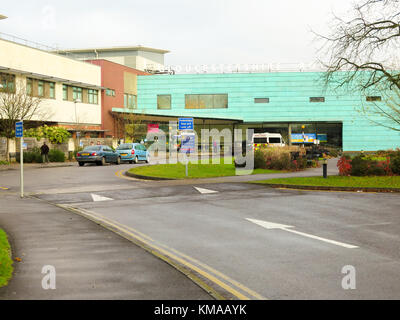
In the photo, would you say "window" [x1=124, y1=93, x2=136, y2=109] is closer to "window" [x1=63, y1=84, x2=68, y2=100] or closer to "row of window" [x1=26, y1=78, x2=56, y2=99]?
"window" [x1=63, y1=84, x2=68, y2=100]

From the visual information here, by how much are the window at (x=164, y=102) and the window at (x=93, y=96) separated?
14.1 metres

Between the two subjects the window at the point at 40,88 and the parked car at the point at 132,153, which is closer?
the parked car at the point at 132,153

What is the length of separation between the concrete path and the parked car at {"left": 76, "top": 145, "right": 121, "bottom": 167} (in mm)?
24907

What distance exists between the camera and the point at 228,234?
9.72m

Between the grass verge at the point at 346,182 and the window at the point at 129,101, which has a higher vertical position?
the window at the point at 129,101

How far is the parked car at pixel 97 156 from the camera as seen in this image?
35.8 metres

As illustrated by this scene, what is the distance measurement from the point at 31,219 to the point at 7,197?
560 centimetres

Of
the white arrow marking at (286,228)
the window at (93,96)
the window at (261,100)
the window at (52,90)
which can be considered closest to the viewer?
the white arrow marking at (286,228)

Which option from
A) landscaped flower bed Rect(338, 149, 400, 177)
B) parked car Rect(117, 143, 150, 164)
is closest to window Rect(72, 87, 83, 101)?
parked car Rect(117, 143, 150, 164)

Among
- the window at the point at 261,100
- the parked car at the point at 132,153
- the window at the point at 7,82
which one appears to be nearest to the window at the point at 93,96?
the window at the point at 7,82

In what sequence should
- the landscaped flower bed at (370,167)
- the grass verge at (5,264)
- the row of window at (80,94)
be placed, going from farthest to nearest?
the row of window at (80,94) → the landscaped flower bed at (370,167) → the grass verge at (5,264)

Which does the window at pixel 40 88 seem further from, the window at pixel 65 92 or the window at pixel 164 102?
the window at pixel 164 102
